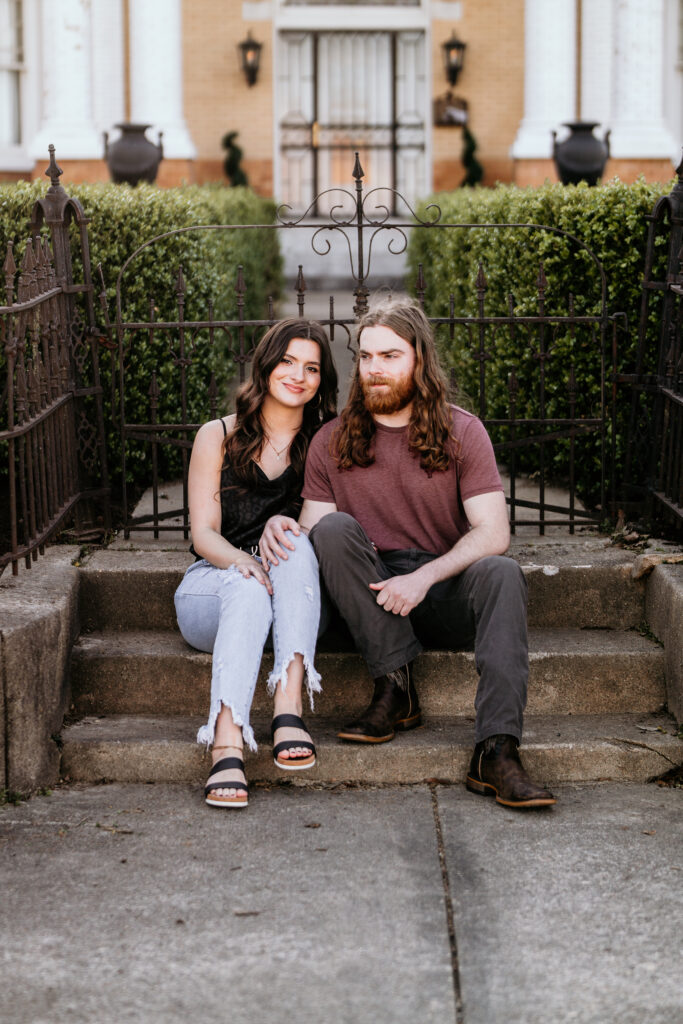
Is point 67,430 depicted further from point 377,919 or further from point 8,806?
point 377,919

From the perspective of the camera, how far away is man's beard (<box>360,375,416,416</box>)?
428 cm

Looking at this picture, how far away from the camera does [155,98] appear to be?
14.4 m

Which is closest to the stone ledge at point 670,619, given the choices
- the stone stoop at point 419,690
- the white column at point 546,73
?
the stone stoop at point 419,690

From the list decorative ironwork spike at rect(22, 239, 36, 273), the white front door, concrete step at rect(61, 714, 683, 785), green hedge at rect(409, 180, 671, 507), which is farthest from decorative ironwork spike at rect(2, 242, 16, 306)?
the white front door

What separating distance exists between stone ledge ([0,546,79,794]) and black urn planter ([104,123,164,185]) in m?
6.93

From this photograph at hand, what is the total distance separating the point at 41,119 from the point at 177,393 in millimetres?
10098

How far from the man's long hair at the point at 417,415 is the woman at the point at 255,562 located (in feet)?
0.72

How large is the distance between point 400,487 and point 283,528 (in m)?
0.41

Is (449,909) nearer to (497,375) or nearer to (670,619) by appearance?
(670,619)

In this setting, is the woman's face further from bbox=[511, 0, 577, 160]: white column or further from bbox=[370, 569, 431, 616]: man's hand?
bbox=[511, 0, 577, 160]: white column

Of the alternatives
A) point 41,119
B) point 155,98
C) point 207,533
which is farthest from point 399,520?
point 41,119

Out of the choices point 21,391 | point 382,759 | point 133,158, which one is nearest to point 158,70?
point 133,158

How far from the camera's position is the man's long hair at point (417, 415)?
4262 millimetres

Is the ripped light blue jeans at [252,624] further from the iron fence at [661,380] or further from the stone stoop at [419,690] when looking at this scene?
the iron fence at [661,380]
